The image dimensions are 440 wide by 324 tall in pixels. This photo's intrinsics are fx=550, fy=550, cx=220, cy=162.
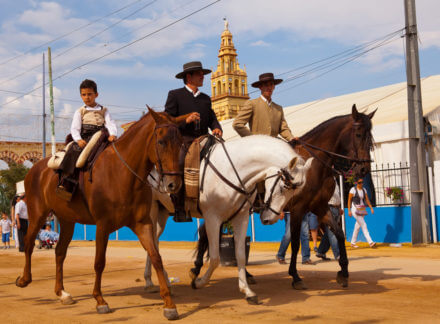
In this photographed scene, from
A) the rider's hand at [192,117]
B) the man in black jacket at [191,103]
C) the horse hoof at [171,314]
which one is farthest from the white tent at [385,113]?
the horse hoof at [171,314]

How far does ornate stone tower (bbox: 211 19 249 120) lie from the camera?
7250 cm

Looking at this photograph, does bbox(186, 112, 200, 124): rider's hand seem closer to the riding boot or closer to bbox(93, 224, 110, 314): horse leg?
the riding boot

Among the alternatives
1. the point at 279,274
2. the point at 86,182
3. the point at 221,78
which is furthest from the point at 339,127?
the point at 221,78

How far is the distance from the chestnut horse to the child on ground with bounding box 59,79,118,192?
242cm

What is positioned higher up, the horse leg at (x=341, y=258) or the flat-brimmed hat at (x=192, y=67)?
the flat-brimmed hat at (x=192, y=67)

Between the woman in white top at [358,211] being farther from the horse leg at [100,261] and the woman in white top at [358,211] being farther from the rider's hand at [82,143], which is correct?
the horse leg at [100,261]

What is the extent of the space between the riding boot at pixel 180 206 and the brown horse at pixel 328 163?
165cm

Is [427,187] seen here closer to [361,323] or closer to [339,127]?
[339,127]

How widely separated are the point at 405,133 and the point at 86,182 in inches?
534

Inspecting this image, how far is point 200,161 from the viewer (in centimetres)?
749

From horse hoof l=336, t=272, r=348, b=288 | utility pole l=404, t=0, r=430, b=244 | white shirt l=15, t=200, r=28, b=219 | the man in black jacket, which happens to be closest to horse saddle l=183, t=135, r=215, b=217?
the man in black jacket

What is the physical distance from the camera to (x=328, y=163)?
28.3 ft

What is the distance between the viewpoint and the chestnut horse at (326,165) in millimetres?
8398

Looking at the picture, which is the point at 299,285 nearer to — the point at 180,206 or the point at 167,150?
the point at 180,206
